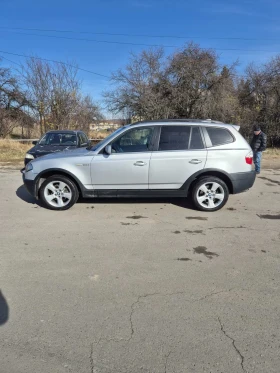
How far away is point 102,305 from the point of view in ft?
9.95

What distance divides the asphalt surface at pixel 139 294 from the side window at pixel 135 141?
138cm

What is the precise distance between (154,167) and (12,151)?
1411 centimetres

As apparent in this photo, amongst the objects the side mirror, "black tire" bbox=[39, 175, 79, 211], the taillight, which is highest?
the side mirror

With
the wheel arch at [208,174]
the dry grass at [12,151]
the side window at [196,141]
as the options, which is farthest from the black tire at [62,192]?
the dry grass at [12,151]

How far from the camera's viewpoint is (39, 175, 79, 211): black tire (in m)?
6.23

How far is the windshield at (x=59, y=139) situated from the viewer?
36.1 feet

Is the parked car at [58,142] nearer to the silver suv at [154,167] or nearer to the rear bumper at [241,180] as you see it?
the silver suv at [154,167]

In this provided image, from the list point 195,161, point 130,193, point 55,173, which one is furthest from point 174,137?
point 55,173

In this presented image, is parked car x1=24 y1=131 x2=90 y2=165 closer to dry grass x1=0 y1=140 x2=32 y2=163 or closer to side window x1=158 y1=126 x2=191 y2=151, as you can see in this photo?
dry grass x1=0 y1=140 x2=32 y2=163

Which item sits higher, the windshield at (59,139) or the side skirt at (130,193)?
the windshield at (59,139)

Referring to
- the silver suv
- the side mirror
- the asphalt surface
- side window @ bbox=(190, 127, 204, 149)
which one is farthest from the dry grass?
side window @ bbox=(190, 127, 204, 149)

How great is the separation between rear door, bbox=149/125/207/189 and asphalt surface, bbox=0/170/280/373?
2.68ft

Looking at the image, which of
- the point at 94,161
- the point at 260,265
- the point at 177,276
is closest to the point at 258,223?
the point at 260,265

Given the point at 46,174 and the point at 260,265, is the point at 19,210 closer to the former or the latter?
the point at 46,174
